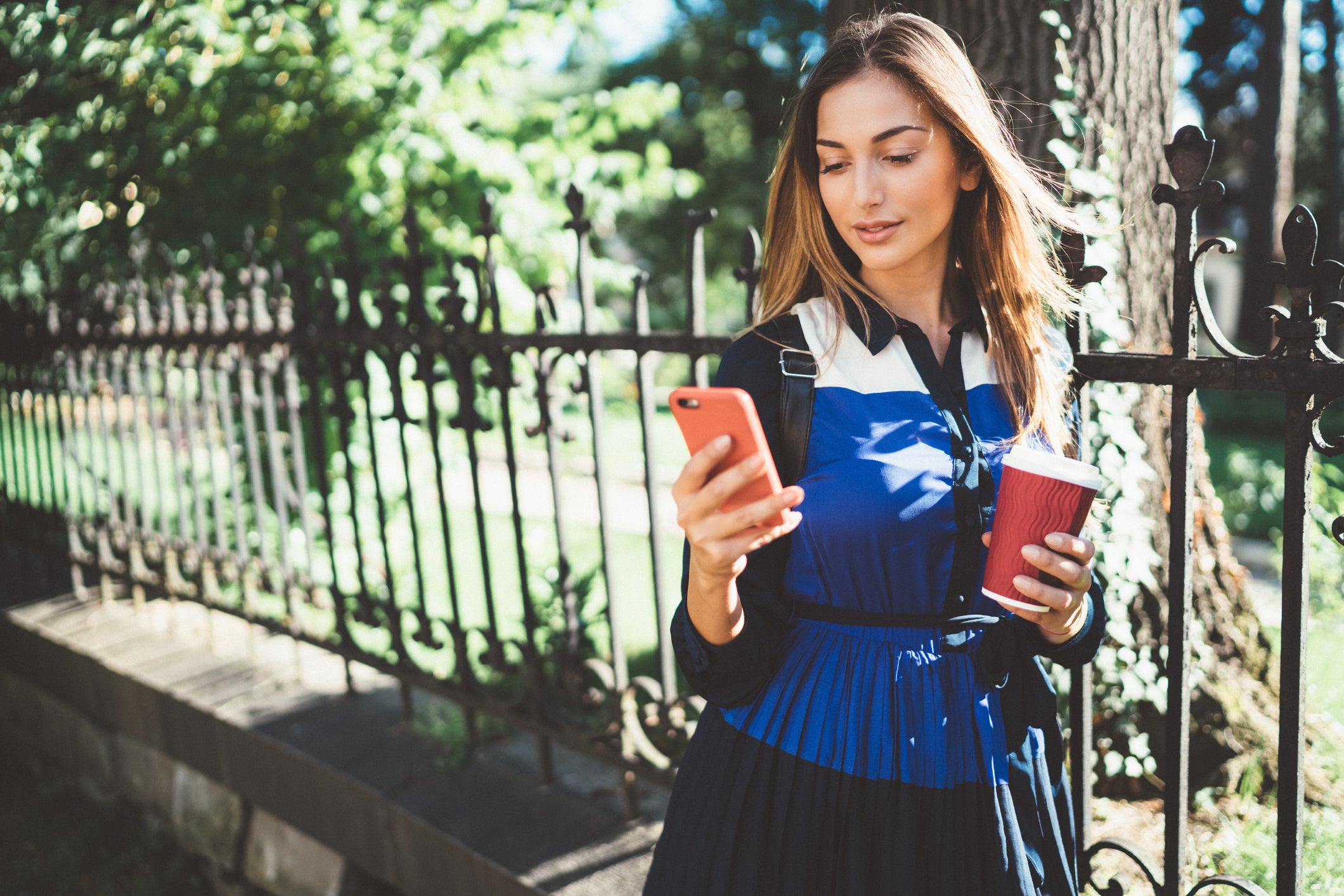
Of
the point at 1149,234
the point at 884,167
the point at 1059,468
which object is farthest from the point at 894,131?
the point at 1149,234

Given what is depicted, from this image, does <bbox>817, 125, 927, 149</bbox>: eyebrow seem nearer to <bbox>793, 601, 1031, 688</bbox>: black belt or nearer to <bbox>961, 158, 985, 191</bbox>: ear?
<bbox>961, 158, 985, 191</bbox>: ear

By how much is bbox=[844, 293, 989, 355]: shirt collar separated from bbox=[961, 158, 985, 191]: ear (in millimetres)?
205

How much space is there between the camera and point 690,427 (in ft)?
3.70

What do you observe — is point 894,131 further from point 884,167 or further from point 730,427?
point 730,427

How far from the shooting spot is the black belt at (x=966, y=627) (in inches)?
54.1

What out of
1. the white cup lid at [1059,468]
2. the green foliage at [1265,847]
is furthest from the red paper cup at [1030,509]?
the green foliage at [1265,847]

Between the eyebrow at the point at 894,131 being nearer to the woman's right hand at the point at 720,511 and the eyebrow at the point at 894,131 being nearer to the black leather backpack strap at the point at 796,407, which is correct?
the black leather backpack strap at the point at 796,407

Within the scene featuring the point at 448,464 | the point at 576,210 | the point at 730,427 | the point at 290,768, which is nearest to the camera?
the point at 730,427

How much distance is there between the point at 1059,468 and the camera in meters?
1.18

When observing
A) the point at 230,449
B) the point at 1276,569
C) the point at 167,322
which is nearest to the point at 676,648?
the point at 230,449

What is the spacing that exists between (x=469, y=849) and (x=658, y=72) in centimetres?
2374

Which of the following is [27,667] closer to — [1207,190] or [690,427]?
[690,427]

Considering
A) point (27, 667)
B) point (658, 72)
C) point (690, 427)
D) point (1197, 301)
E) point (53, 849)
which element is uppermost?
point (658, 72)

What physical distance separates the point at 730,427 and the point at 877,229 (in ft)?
1.61
